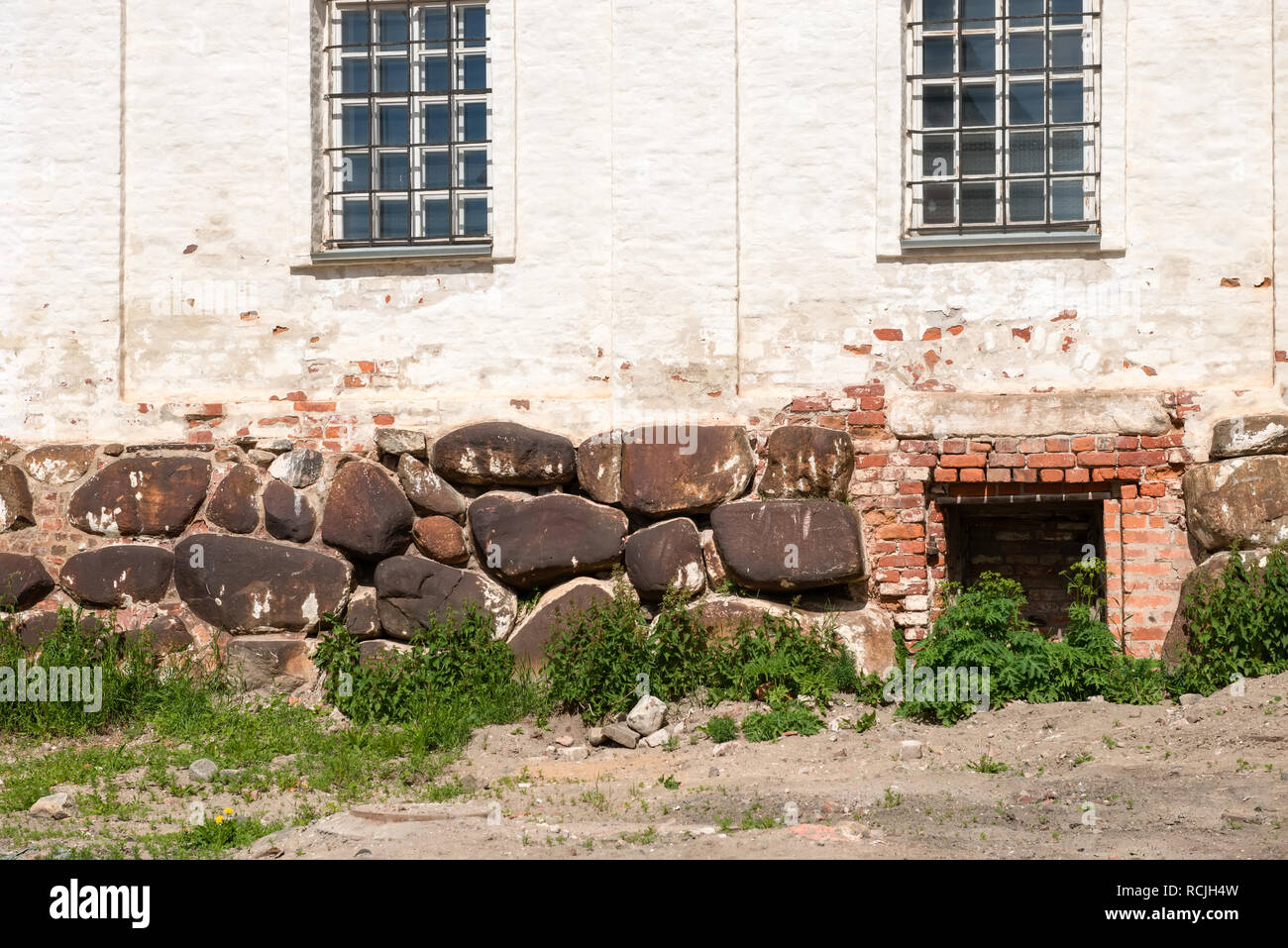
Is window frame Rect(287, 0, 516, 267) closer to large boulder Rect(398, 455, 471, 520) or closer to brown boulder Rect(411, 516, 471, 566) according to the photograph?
large boulder Rect(398, 455, 471, 520)

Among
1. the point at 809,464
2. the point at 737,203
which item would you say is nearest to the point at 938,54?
the point at 737,203

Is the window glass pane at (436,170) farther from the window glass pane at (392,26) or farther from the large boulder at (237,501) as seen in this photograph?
the large boulder at (237,501)

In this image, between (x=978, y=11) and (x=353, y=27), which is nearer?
(x=978, y=11)

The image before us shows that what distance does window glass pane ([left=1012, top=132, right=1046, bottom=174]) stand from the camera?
24.4 feet

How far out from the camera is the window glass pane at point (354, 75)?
7949 millimetres

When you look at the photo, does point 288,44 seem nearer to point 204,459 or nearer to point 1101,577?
point 204,459

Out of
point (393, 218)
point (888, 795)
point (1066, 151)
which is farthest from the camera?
point (393, 218)

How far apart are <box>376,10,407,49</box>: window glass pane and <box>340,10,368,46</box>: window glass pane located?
0.32ft

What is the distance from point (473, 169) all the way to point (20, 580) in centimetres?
368

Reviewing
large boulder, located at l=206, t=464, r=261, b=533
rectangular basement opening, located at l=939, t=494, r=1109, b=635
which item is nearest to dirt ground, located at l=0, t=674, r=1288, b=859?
rectangular basement opening, located at l=939, t=494, r=1109, b=635

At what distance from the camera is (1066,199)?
742cm

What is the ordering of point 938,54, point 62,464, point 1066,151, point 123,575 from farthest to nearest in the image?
point 62,464 < point 123,575 < point 938,54 < point 1066,151

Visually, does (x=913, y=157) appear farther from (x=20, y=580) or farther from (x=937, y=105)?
(x=20, y=580)
